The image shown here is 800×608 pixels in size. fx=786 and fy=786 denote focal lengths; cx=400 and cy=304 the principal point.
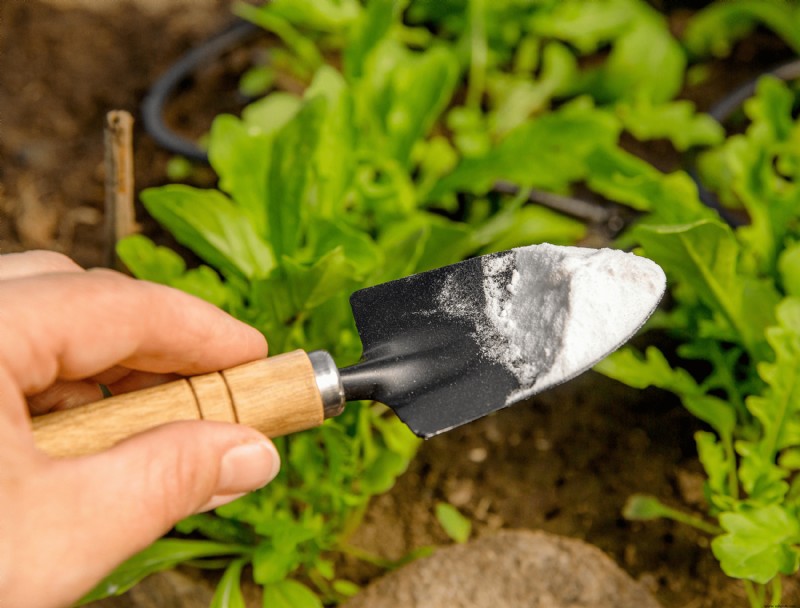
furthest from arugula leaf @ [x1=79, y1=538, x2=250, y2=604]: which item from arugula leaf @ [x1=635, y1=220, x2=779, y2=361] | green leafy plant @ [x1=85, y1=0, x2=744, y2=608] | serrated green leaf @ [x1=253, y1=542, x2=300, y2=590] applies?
arugula leaf @ [x1=635, y1=220, x2=779, y2=361]

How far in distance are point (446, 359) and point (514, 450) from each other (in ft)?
1.45

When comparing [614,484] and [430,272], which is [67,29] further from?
[614,484]

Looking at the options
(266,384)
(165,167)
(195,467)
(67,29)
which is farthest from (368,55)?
(67,29)

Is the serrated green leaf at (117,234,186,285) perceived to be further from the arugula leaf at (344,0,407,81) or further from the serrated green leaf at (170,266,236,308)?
the arugula leaf at (344,0,407,81)

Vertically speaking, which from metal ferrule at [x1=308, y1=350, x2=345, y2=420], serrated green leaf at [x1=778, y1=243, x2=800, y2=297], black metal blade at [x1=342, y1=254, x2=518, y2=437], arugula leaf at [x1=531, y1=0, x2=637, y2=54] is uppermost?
metal ferrule at [x1=308, y1=350, x2=345, y2=420]

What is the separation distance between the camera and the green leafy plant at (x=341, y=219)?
97 cm

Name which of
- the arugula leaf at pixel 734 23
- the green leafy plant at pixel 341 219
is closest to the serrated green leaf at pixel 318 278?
the green leafy plant at pixel 341 219

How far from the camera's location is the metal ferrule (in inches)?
28.5

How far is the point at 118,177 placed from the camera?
0.97m

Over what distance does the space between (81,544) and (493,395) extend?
37 centimetres

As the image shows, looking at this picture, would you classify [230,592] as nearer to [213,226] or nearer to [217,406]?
[217,406]

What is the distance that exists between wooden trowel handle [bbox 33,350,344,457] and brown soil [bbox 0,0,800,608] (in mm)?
443

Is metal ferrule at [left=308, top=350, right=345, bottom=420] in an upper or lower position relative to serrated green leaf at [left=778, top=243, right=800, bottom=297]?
upper

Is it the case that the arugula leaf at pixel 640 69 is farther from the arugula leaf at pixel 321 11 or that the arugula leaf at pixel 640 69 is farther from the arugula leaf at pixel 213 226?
the arugula leaf at pixel 213 226
